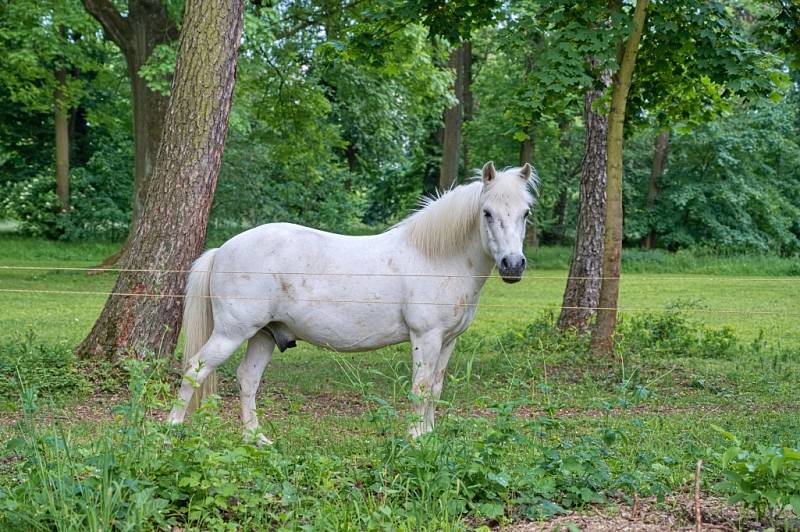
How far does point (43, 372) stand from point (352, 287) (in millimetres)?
3635

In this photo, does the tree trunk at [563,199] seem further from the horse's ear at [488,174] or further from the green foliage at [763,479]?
the green foliage at [763,479]

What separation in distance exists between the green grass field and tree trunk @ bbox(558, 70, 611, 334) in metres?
0.54

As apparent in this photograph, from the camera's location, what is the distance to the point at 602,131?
1151cm

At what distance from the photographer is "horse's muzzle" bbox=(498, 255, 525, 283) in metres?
6.06

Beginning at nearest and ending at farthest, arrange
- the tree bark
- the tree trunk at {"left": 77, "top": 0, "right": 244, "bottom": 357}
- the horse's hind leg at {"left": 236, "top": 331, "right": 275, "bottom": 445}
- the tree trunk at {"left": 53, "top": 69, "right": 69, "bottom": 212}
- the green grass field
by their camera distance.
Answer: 1. the green grass field
2. the horse's hind leg at {"left": 236, "top": 331, "right": 275, "bottom": 445}
3. the tree trunk at {"left": 77, "top": 0, "right": 244, "bottom": 357}
4. the tree bark
5. the tree trunk at {"left": 53, "top": 69, "right": 69, "bottom": 212}

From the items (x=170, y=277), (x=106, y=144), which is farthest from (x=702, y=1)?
(x=106, y=144)

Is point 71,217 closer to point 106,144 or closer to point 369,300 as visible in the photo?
point 106,144

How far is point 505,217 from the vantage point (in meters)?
6.21

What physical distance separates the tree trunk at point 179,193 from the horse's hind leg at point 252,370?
2.19 metres

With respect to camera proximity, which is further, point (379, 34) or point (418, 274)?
point (379, 34)

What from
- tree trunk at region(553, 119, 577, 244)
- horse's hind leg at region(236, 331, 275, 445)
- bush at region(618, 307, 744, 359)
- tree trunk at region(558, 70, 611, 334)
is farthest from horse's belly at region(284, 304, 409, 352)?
tree trunk at region(553, 119, 577, 244)

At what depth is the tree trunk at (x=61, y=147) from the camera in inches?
1075

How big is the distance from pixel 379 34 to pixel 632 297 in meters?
11.5

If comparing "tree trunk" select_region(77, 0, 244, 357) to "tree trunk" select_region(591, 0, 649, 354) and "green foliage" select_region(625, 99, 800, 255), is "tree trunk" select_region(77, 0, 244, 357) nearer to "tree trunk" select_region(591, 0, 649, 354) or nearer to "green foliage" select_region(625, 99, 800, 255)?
"tree trunk" select_region(591, 0, 649, 354)
